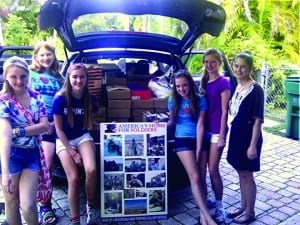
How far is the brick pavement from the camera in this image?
125 inches

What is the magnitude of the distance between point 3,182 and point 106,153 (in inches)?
36.5

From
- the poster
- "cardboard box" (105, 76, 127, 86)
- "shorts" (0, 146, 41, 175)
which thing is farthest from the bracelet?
"cardboard box" (105, 76, 127, 86)

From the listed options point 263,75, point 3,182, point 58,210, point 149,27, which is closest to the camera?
point 3,182

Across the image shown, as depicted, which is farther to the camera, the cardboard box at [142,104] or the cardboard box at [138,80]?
the cardboard box at [138,80]

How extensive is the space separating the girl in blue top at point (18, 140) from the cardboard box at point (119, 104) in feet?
3.25

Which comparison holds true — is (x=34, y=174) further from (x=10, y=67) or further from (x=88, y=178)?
(x=10, y=67)

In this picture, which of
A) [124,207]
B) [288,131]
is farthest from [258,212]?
[288,131]

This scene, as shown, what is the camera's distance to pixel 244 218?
3.10 meters

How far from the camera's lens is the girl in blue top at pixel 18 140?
237 centimetres

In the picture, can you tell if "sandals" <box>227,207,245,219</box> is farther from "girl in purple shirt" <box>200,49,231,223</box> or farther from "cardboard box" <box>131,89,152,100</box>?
"cardboard box" <box>131,89,152,100</box>

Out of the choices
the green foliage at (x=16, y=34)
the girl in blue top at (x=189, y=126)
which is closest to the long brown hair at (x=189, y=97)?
the girl in blue top at (x=189, y=126)

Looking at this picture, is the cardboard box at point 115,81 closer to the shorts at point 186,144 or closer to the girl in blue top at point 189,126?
the girl in blue top at point 189,126

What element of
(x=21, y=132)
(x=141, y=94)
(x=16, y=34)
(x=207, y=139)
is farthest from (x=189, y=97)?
(x=16, y=34)

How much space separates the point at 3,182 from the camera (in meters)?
2.32
